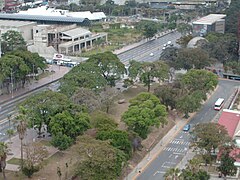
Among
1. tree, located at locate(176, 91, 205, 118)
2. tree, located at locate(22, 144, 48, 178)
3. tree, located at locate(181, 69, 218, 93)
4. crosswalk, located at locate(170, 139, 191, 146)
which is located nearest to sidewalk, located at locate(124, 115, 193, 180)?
crosswalk, located at locate(170, 139, 191, 146)

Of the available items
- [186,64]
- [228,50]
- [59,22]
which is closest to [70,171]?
[186,64]

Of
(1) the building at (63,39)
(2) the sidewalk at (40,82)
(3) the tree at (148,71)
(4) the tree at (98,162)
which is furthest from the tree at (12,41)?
(4) the tree at (98,162)

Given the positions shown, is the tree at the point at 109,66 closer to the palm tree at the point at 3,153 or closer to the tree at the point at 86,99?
the tree at the point at 86,99

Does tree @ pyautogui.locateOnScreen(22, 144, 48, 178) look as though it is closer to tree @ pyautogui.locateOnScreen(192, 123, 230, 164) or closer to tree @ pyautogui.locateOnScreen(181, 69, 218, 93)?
tree @ pyautogui.locateOnScreen(192, 123, 230, 164)

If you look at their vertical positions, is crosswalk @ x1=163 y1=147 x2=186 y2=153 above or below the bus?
below

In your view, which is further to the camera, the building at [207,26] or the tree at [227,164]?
the building at [207,26]

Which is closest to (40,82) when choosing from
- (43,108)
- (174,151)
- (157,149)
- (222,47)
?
(43,108)
